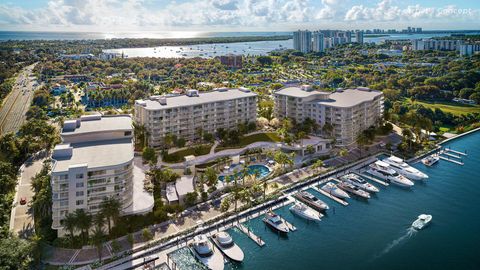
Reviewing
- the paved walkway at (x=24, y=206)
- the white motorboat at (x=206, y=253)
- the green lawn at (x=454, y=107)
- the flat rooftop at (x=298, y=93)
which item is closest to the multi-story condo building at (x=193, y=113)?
the flat rooftop at (x=298, y=93)

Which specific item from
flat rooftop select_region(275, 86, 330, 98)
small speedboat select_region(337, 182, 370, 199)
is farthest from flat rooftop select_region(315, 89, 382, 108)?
small speedboat select_region(337, 182, 370, 199)

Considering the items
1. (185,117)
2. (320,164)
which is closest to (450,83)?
(320,164)

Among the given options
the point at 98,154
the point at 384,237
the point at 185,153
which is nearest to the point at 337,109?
the point at 185,153

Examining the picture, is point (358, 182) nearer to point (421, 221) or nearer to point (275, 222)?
Result: point (421, 221)

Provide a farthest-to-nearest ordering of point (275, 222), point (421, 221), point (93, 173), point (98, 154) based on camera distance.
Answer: point (421, 221) → point (275, 222) → point (98, 154) → point (93, 173)

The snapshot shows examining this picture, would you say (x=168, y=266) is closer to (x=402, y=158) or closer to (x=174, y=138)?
(x=174, y=138)

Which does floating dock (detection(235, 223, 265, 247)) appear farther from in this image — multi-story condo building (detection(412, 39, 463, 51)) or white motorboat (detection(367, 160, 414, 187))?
multi-story condo building (detection(412, 39, 463, 51))
